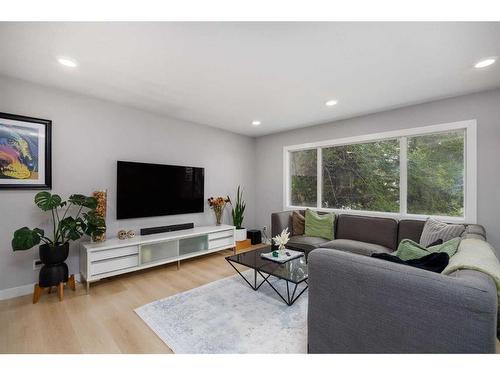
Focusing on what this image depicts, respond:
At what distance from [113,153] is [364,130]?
374cm

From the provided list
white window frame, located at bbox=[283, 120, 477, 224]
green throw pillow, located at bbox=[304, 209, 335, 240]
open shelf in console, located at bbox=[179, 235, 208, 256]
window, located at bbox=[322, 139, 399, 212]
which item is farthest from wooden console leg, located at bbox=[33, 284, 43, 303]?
window, located at bbox=[322, 139, 399, 212]

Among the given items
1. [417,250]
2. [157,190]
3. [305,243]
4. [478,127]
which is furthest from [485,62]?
[157,190]

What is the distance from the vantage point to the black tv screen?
3.08 m

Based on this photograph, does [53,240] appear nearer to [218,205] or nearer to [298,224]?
[218,205]

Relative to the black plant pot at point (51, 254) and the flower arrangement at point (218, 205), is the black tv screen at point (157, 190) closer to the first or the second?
the flower arrangement at point (218, 205)

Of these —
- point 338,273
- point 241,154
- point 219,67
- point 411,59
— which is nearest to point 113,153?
point 219,67

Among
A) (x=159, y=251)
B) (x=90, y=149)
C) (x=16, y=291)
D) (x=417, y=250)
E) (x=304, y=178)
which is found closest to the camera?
(x=417, y=250)

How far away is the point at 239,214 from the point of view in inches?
174

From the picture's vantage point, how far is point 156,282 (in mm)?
2785

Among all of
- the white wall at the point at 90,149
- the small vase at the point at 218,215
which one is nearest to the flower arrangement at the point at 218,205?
the small vase at the point at 218,215

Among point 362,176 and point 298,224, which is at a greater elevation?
point 362,176

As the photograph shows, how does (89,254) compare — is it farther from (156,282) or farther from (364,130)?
(364,130)

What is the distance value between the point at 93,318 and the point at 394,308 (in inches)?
93.6
